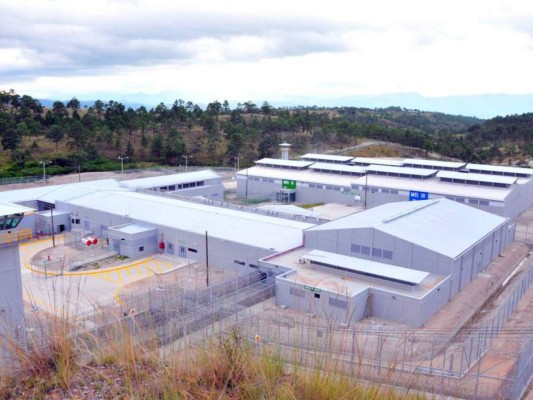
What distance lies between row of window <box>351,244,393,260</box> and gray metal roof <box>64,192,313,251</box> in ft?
9.98

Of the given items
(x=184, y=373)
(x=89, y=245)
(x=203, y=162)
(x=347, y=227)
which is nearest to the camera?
(x=184, y=373)

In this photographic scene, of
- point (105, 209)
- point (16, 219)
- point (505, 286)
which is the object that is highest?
point (16, 219)

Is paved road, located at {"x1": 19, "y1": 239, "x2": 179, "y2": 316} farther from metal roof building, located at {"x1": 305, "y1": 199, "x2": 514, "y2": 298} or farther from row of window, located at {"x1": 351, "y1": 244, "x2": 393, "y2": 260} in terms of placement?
row of window, located at {"x1": 351, "y1": 244, "x2": 393, "y2": 260}

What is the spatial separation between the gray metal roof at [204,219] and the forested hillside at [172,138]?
24004 mm

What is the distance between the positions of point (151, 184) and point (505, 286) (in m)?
25.6

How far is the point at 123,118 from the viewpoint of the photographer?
68.9 metres

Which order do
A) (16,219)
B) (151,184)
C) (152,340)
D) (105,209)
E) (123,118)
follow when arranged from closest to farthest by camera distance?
(152,340), (16,219), (105,209), (151,184), (123,118)

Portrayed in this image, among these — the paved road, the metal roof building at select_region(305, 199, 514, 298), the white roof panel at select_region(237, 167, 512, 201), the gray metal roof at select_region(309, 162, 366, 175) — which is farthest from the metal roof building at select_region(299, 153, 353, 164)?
the paved road

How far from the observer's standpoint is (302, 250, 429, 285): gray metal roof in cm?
1811

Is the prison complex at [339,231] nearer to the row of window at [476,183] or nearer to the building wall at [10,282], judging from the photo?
the row of window at [476,183]

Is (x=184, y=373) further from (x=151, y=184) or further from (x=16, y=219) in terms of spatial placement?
(x=151, y=184)

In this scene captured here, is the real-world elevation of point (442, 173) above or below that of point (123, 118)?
below

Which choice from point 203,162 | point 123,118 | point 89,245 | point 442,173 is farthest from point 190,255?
point 123,118

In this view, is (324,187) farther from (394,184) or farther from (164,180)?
(164,180)
